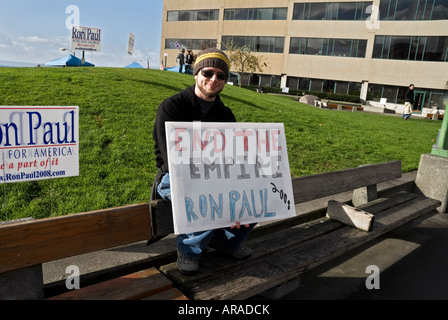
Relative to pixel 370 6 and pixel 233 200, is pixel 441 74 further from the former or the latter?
pixel 233 200

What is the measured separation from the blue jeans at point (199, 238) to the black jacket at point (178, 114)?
16cm

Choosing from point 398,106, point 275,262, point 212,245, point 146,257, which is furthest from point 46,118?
point 398,106

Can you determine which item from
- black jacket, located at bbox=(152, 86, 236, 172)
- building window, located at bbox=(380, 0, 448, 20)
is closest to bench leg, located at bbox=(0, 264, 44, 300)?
black jacket, located at bbox=(152, 86, 236, 172)

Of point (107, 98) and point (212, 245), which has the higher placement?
point (107, 98)

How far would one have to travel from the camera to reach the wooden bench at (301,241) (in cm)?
246

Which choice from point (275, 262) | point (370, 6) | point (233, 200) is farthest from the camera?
point (370, 6)

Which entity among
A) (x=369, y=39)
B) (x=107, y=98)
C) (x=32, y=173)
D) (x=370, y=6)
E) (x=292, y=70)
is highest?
(x=370, y=6)

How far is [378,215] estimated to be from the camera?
427 cm

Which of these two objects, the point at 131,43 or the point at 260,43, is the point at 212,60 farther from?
the point at 260,43

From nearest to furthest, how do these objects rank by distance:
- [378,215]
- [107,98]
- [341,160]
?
[378,215] < [341,160] < [107,98]

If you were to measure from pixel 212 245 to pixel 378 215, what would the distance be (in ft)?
7.60

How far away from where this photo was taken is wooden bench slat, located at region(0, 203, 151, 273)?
194cm

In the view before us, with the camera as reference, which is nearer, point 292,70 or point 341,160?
point 341,160

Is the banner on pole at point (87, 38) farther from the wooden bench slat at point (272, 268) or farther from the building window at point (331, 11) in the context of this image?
the building window at point (331, 11)
